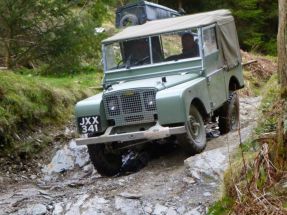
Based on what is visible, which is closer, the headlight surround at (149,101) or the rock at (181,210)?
the rock at (181,210)

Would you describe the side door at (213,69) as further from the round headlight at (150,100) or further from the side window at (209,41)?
the round headlight at (150,100)

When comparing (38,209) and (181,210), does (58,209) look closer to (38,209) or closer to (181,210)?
(38,209)

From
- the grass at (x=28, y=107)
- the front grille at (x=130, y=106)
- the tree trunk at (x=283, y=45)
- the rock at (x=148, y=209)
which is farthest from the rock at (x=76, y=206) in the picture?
the grass at (x=28, y=107)

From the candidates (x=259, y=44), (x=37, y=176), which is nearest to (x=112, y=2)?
(x=37, y=176)

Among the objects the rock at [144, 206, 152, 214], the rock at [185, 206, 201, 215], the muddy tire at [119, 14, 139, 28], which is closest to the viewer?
the rock at [185, 206, 201, 215]

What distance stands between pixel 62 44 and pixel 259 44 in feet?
51.5

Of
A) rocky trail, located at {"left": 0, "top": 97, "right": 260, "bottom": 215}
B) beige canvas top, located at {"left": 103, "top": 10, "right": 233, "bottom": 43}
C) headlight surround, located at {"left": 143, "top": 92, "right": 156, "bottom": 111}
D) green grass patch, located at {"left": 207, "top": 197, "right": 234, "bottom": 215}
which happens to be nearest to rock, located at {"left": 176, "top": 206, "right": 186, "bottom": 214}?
rocky trail, located at {"left": 0, "top": 97, "right": 260, "bottom": 215}

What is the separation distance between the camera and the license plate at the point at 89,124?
8.56 m

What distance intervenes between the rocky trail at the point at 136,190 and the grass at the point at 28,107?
969mm

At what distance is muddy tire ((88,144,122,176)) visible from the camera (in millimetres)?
8805

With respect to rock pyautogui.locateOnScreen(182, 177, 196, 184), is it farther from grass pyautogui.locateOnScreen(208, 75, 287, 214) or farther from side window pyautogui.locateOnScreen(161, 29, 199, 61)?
side window pyautogui.locateOnScreen(161, 29, 199, 61)

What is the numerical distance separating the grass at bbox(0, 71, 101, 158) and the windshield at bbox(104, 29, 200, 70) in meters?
2.06

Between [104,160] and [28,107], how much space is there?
2591 mm

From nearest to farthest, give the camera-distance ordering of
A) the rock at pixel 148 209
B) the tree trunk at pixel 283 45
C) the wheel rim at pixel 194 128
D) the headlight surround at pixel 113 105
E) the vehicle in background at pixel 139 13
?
the tree trunk at pixel 283 45
the rock at pixel 148 209
the wheel rim at pixel 194 128
the headlight surround at pixel 113 105
the vehicle in background at pixel 139 13
